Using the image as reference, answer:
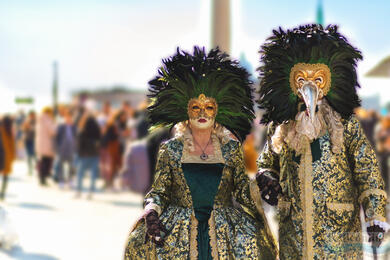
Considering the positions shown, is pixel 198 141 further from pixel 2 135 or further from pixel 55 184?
pixel 55 184

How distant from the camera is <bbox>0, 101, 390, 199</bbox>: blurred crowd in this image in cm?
901

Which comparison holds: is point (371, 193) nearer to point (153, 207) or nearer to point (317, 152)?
point (317, 152)

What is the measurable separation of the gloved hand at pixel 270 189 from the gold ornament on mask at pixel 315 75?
59 cm

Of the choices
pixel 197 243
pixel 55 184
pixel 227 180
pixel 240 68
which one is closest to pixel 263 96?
pixel 240 68

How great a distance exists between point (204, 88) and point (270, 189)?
31.3 inches

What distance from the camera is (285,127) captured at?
4.48m

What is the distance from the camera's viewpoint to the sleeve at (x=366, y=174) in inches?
165

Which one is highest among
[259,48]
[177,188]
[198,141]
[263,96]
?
[259,48]

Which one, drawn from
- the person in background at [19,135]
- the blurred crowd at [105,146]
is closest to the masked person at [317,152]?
the blurred crowd at [105,146]

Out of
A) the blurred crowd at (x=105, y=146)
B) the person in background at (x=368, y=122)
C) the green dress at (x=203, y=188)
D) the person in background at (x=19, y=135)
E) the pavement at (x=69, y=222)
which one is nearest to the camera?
the green dress at (x=203, y=188)

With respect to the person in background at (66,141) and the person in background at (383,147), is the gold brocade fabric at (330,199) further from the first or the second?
the person in background at (66,141)

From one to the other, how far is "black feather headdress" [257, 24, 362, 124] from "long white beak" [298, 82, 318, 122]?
5.5 inches

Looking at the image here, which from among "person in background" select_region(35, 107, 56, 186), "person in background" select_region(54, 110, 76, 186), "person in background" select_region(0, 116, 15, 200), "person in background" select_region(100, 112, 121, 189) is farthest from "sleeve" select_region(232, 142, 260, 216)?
"person in background" select_region(35, 107, 56, 186)

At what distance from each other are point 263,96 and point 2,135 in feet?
24.0
